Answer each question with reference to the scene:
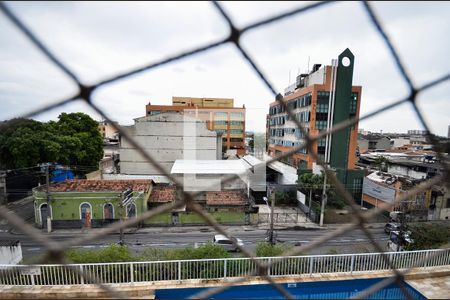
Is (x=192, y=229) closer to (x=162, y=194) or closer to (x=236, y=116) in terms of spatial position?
(x=162, y=194)

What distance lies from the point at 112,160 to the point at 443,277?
16.9 metres

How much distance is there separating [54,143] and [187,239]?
287 inches

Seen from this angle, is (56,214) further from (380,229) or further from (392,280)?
(380,229)

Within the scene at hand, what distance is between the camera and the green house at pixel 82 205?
27.6 feet

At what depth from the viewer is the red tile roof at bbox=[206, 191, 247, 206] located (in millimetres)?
9922

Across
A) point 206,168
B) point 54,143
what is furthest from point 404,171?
point 54,143

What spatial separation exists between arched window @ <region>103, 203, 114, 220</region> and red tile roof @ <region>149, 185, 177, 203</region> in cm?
142

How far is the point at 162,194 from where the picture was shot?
33.3 ft

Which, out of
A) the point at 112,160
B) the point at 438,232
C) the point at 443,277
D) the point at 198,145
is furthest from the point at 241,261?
the point at 112,160

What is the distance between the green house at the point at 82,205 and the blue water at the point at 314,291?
5.57 metres

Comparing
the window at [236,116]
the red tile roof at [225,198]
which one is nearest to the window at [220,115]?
the window at [236,116]

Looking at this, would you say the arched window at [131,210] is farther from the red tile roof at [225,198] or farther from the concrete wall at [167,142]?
the concrete wall at [167,142]

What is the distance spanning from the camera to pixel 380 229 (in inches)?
378

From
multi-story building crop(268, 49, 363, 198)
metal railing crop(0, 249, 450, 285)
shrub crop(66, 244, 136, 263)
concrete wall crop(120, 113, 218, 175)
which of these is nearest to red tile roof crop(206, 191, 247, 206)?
multi-story building crop(268, 49, 363, 198)
